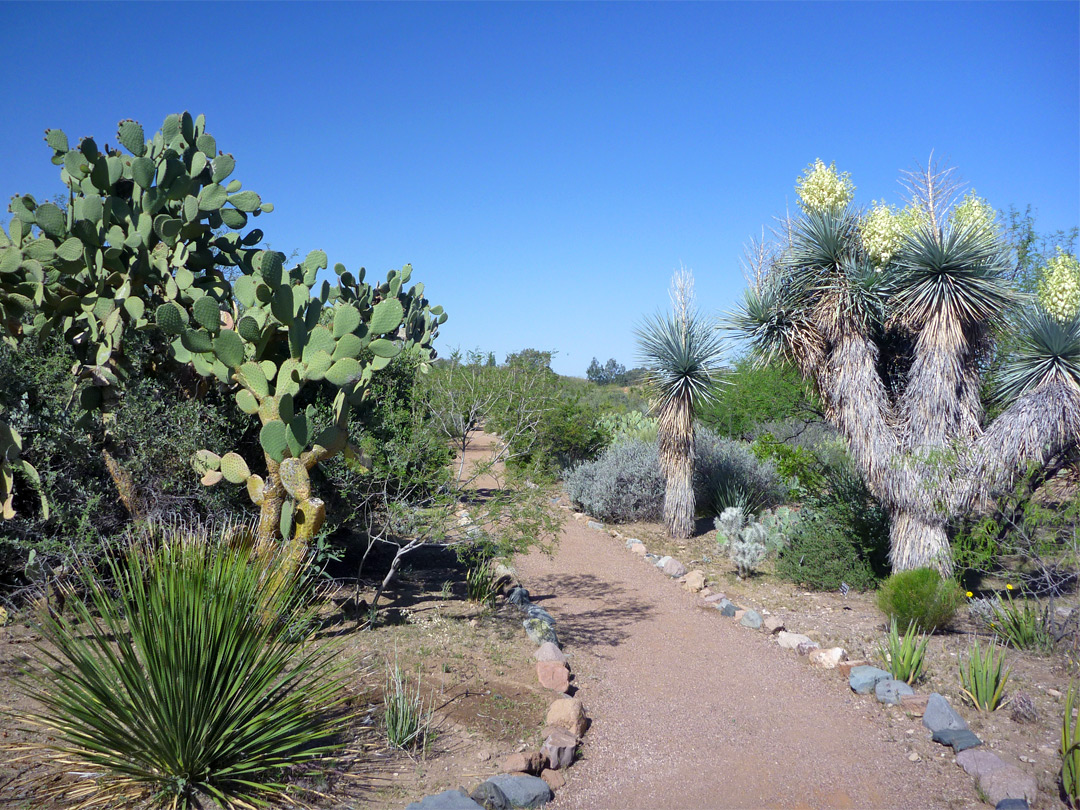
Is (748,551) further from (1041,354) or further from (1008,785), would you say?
(1008,785)

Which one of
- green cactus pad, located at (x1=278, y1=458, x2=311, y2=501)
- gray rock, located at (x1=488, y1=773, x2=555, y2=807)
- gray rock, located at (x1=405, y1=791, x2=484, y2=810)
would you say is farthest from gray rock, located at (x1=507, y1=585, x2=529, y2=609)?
gray rock, located at (x1=405, y1=791, x2=484, y2=810)

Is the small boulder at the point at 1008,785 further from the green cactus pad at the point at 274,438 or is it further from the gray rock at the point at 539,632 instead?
the green cactus pad at the point at 274,438

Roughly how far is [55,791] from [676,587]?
22.4 feet

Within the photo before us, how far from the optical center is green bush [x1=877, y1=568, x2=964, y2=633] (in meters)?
6.34

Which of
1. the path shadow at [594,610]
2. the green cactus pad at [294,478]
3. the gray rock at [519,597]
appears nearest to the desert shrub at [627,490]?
the path shadow at [594,610]

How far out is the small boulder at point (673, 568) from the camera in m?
9.24

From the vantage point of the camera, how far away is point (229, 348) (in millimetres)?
5059

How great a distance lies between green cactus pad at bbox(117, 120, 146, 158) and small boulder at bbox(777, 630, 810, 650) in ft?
24.0

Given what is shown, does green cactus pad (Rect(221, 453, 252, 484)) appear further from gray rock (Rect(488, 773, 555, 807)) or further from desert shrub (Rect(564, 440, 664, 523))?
desert shrub (Rect(564, 440, 664, 523))

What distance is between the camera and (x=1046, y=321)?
23.7 ft

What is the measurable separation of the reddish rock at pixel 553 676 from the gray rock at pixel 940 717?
2.53 meters

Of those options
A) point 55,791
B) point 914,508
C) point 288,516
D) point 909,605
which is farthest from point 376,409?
point 914,508

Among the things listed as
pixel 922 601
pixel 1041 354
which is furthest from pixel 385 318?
pixel 1041 354

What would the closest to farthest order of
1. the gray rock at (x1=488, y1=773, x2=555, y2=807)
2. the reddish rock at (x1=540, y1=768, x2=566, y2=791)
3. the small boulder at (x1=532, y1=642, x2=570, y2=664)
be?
1. the gray rock at (x1=488, y1=773, x2=555, y2=807)
2. the reddish rock at (x1=540, y1=768, x2=566, y2=791)
3. the small boulder at (x1=532, y1=642, x2=570, y2=664)
